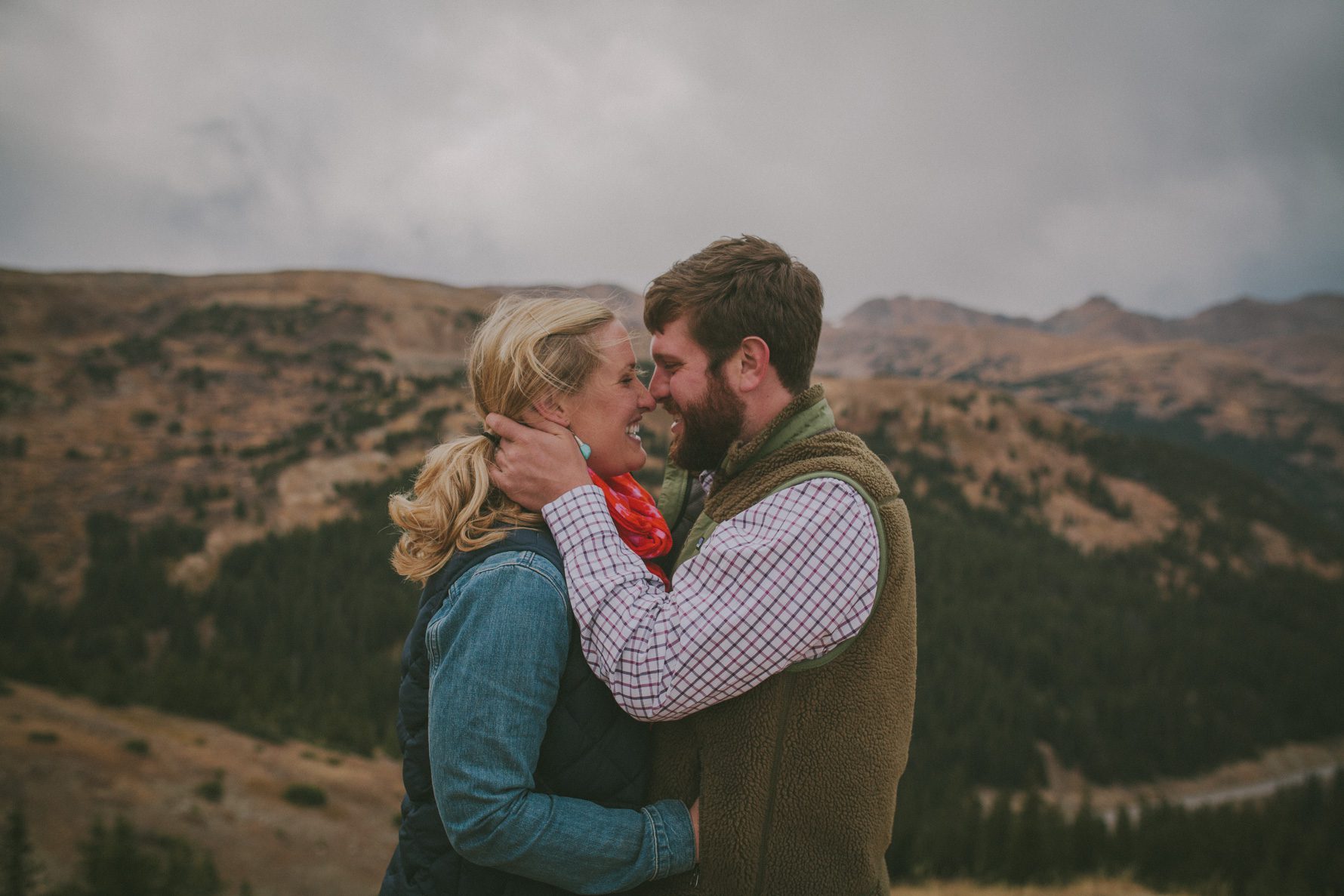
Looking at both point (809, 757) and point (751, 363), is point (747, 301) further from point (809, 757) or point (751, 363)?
point (809, 757)

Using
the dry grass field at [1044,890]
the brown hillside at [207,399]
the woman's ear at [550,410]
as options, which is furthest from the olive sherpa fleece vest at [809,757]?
the brown hillside at [207,399]

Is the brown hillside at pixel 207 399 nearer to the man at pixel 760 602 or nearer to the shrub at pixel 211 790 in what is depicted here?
the shrub at pixel 211 790

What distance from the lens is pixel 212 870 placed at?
489 inches

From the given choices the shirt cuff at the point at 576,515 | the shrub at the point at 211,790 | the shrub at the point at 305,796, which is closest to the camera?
the shirt cuff at the point at 576,515

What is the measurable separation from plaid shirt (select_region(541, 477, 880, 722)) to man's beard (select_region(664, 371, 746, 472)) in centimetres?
47

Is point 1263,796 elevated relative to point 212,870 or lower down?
lower down

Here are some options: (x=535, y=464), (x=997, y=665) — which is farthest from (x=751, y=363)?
(x=997, y=665)

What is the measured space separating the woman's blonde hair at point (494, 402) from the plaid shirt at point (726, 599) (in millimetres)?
307

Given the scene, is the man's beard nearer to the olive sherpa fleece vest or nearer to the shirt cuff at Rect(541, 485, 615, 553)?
the olive sherpa fleece vest

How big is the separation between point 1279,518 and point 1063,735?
247ft

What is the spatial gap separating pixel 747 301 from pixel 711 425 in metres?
0.44

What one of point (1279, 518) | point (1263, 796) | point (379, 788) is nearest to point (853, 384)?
point (1279, 518)

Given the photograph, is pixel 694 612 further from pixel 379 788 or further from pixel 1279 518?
pixel 1279 518

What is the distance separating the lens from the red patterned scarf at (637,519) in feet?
7.64
